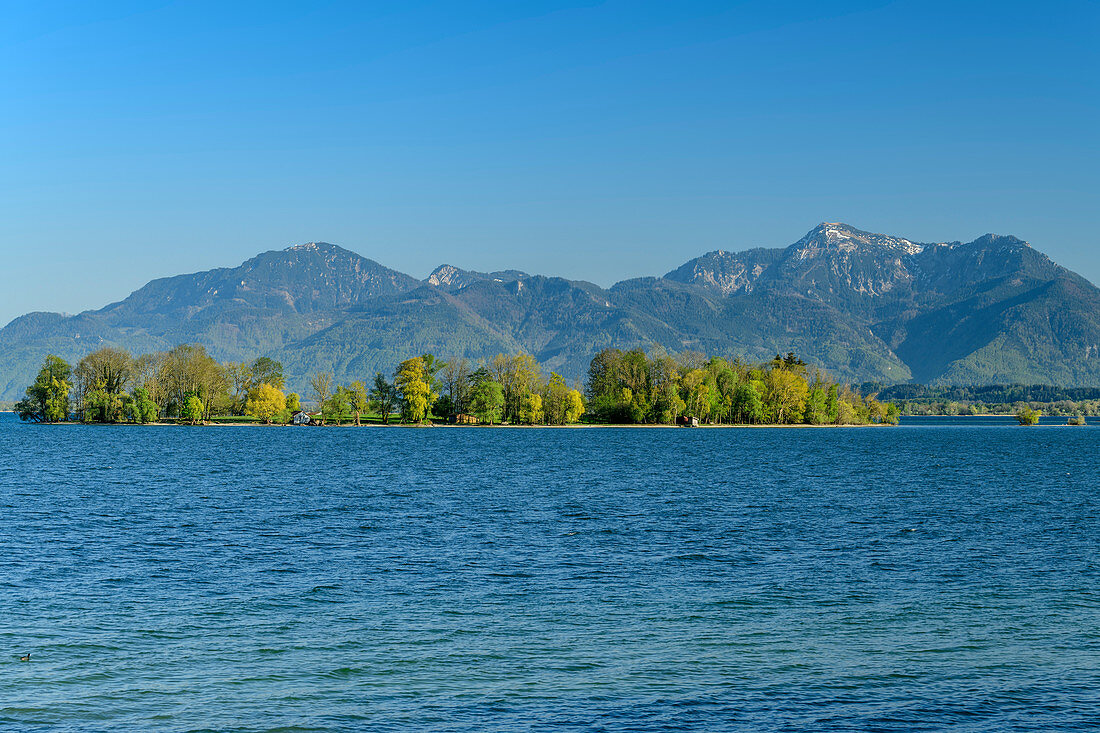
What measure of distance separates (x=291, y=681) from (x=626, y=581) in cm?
1746

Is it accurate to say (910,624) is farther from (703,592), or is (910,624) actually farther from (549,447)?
(549,447)

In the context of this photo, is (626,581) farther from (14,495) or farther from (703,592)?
(14,495)

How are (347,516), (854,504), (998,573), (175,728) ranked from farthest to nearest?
(854,504) → (347,516) → (998,573) → (175,728)

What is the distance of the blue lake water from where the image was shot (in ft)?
76.3

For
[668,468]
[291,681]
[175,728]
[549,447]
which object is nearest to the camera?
[175,728]

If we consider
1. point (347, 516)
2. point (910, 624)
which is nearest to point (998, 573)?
point (910, 624)

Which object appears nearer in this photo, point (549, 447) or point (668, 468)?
point (668, 468)

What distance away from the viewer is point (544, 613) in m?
33.0

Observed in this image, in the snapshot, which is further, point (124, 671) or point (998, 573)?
point (998, 573)

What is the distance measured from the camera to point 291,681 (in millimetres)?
25109

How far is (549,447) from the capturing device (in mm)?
162875

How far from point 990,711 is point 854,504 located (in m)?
51.9

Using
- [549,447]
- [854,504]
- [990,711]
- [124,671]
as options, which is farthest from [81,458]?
[990,711]

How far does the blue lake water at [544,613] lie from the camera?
23.2m
